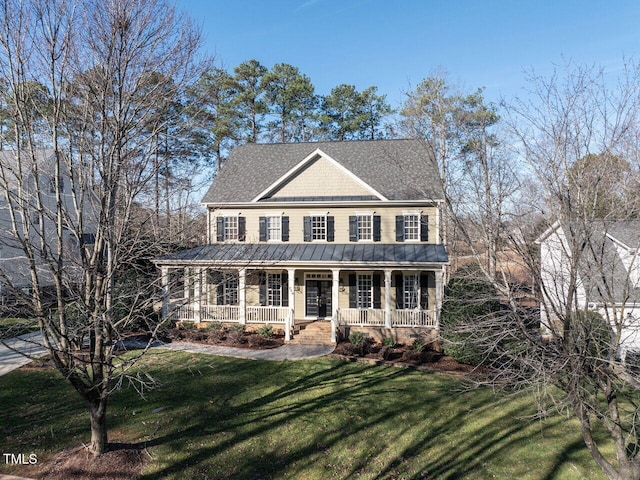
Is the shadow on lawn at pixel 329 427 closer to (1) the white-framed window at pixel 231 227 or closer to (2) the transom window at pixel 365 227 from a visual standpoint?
(2) the transom window at pixel 365 227

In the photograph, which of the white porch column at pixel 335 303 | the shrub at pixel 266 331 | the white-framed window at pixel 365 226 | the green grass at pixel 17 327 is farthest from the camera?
the white-framed window at pixel 365 226

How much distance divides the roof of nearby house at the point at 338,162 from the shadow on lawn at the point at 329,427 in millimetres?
9734

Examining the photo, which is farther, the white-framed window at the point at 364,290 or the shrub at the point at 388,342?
the white-framed window at the point at 364,290

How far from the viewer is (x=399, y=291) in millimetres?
18000

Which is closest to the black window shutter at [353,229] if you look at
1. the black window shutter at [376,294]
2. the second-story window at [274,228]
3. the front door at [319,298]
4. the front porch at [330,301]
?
the front porch at [330,301]

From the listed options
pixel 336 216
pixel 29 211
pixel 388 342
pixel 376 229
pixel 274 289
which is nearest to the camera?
pixel 29 211

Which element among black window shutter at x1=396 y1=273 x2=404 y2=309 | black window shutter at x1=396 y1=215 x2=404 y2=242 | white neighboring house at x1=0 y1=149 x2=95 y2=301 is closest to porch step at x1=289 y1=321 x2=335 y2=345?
black window shutter at x1=396 y1=273 x2=404 y2=309

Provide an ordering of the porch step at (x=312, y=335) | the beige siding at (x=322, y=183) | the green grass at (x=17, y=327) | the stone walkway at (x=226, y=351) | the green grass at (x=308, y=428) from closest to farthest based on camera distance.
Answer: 1. the green grass at (x=17, y=327)
2. the green grass at (x=308, y=428)
3. the stone walkway at (x=226, y=351)
4. the porch step at (x=312, y=335)
5. the beige siding at (x=322, y=183)

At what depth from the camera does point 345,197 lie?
18.5 m

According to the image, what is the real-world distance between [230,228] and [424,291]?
32.7 feet

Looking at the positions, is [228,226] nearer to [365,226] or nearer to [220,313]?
[220,313]

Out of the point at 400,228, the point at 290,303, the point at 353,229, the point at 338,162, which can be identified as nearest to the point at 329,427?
the point at 290,303

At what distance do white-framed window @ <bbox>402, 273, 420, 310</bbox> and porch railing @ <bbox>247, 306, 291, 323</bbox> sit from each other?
5499mm

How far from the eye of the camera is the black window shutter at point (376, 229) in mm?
18219
